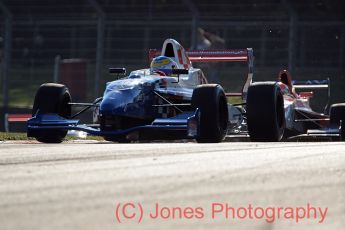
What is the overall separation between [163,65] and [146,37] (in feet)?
22.8

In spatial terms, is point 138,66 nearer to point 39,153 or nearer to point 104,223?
point 39,153

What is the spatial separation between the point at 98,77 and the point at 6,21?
2399mm

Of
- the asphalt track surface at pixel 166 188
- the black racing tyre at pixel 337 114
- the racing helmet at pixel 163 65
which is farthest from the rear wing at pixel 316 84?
the asphalt track surface at pixel 166 188

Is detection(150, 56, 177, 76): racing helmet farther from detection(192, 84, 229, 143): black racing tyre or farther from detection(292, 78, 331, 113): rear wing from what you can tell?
detection(292, 78, 331, 113): rear wing

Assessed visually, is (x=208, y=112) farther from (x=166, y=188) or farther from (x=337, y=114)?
(x=166, y=188)

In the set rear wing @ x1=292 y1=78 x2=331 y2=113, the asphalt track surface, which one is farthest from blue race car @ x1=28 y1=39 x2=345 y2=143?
the asphalt track surface

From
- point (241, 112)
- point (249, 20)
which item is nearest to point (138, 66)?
point (249, 20)

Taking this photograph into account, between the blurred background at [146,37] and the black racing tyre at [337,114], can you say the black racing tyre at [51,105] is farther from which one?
the blurred background at [146,37]

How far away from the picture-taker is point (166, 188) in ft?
16.1

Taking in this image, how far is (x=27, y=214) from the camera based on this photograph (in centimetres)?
427

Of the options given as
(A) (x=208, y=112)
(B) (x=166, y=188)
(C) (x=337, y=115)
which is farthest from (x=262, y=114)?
(B) (x=166, y=188)

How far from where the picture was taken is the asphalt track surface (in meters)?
4.20

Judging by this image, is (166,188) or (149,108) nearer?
(166,188)

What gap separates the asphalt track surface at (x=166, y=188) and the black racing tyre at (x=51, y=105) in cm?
466
